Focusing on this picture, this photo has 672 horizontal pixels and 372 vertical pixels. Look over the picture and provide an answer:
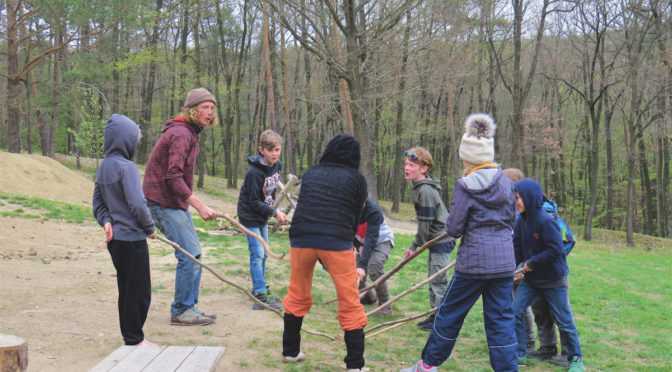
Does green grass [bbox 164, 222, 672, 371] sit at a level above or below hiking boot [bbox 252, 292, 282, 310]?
below

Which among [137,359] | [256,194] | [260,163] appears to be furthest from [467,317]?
[137,359]

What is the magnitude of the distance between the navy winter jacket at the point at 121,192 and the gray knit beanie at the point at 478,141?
2.43 meters

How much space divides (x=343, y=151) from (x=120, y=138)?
1.72m

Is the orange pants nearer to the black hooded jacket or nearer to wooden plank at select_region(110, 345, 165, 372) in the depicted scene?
the black hooded jacket

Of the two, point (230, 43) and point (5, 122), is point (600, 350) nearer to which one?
point (230, 43)

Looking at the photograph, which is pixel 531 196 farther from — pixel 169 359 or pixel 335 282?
pixel 169 359

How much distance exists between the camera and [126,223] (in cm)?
398

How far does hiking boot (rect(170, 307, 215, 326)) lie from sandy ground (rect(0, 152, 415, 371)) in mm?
72

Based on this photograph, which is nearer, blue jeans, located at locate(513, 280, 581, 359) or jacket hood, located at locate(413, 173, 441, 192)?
blue jeans, located at locate(513, 280, 581, 359)

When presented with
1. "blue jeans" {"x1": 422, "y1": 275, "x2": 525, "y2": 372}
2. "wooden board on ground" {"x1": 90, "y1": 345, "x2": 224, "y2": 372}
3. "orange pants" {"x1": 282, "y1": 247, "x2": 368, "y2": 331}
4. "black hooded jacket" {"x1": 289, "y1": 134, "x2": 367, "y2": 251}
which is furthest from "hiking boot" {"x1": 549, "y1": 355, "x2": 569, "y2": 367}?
"wooden board on ground" {"x1": 90, "y1": 345, "x2": 224, "y2": 372}

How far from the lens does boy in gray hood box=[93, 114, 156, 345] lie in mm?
3967

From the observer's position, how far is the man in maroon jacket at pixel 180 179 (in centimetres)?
457

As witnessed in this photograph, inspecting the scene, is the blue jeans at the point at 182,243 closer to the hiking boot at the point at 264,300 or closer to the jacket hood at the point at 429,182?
the hiking boot at the point at 264,300

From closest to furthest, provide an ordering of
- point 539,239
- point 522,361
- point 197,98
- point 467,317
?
point 539,239 < point 522,361 < point 197,98 < point 467,317
